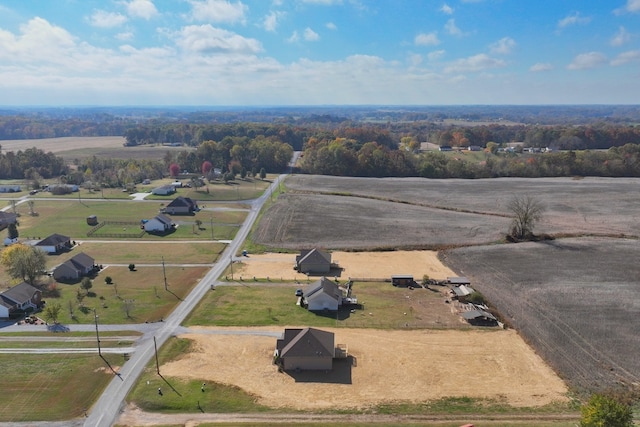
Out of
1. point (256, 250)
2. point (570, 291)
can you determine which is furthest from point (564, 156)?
point (256, 250)

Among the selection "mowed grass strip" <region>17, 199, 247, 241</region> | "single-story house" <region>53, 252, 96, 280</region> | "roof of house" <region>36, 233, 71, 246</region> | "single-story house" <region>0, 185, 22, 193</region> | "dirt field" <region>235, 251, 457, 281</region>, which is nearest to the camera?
"single-story house" <region>53, 252, 96, 280</region>

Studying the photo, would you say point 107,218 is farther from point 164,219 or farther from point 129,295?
point 129,295

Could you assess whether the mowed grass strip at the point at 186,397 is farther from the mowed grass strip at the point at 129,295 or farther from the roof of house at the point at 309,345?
the mowed grass strip at the point at 129,295

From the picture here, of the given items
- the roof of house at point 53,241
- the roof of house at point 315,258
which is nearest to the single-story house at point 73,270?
the roof of house at point 53,241

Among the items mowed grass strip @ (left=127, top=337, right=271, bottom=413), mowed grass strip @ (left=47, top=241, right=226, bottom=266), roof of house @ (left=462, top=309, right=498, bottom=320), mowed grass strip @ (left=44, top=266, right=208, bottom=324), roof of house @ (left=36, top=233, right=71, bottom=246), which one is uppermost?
roof of house @ (left=36, top=233, right=71, bottom=246)

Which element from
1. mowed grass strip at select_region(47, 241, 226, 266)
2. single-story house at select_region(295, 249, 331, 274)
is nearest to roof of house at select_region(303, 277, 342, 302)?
single-story house at select_region(295, 249, 331, 274)

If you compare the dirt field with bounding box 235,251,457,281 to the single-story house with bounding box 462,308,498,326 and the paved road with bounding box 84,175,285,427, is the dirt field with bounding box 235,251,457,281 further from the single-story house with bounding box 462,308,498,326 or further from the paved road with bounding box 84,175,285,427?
the single-story house with bounding box 462,308,498,326
